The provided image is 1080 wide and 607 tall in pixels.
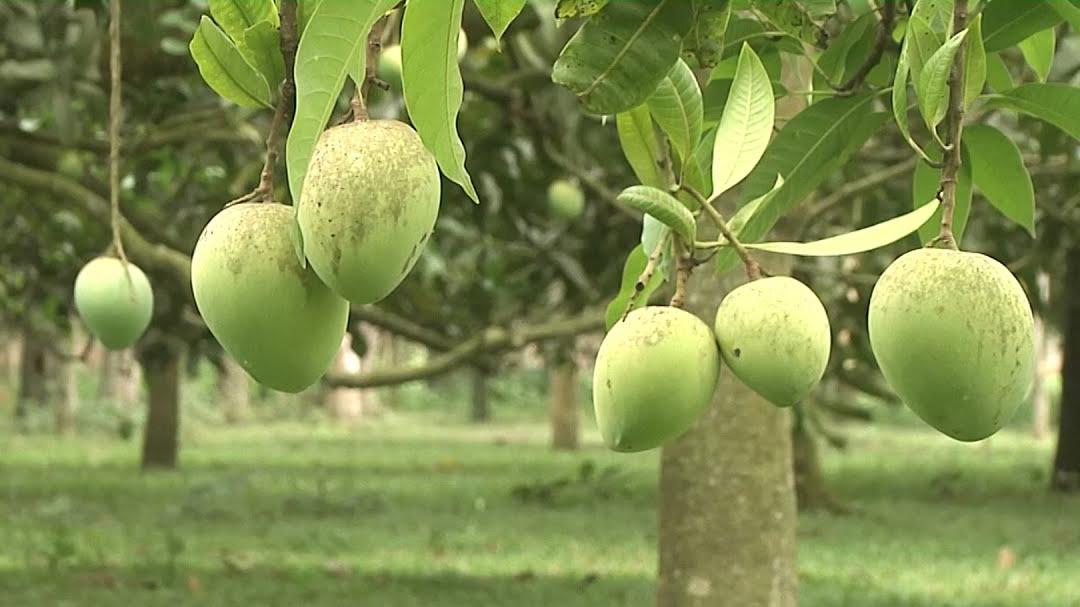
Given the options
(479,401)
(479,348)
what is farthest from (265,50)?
(479,401)

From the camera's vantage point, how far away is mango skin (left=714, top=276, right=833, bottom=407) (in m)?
0.73

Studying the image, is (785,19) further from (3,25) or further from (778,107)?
(3,25)

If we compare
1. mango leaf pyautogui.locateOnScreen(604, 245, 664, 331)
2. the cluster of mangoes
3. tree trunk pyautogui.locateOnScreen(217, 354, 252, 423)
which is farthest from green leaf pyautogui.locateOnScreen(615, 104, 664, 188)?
tree trunk pyautogui.locateOnScreen(217, 354, 252, 423)

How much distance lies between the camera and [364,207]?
0.62m

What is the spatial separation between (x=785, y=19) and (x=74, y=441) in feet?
35.7

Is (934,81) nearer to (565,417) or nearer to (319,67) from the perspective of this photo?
(319,67)

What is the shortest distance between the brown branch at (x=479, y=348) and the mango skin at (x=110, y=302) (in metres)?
1.41

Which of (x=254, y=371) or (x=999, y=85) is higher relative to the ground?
(x=999, y=85)

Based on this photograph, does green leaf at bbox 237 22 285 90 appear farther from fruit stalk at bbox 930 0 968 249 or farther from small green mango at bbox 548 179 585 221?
small green mango at bbox 548 179 585 221

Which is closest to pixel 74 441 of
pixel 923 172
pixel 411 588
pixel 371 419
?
→ pixel 371 419

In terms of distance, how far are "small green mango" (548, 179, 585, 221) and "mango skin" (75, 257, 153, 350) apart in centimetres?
212

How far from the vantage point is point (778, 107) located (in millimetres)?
1932

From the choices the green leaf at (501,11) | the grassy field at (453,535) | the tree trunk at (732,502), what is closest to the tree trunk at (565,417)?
the grassy field at (453,535)

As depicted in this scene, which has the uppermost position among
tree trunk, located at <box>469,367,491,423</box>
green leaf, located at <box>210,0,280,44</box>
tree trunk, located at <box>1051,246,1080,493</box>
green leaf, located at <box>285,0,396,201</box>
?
green leaf, located at <box>210,0,280,44</box>
